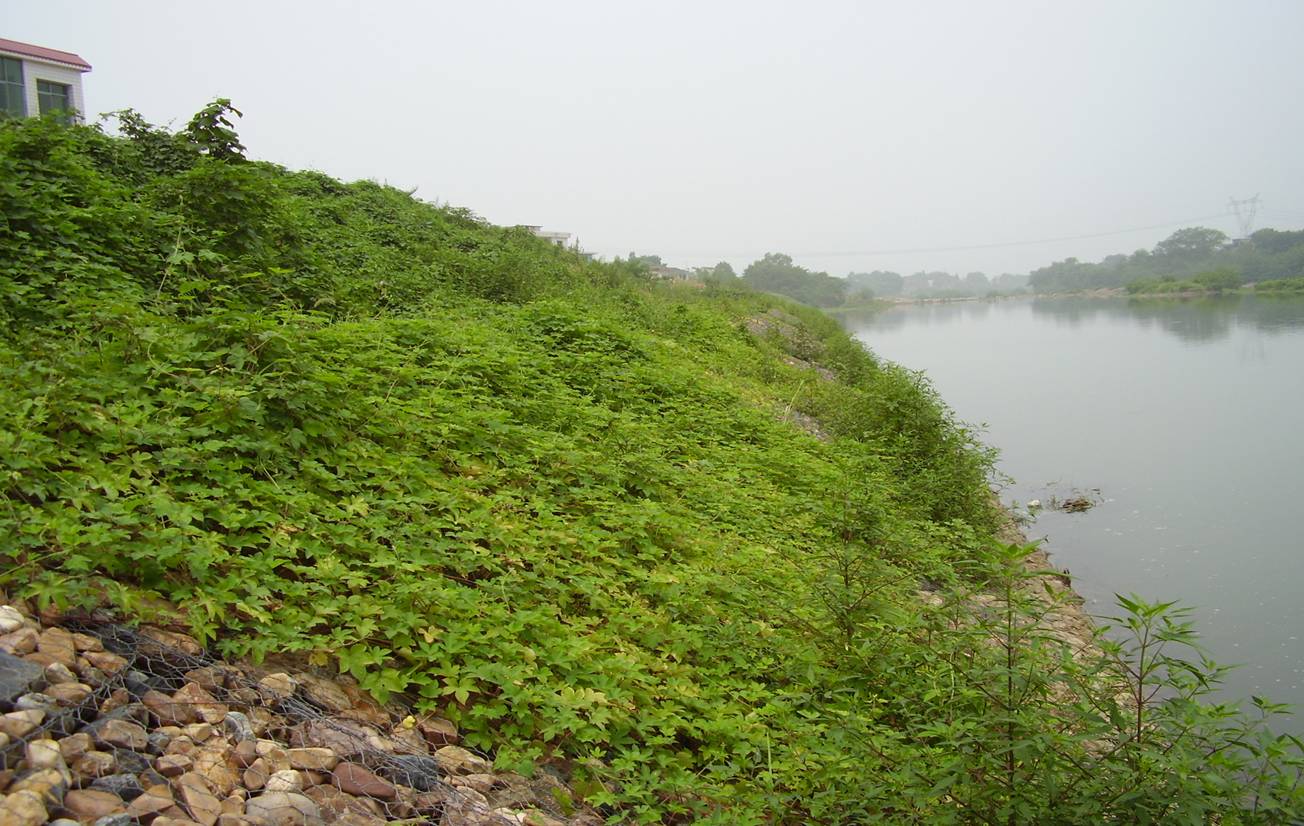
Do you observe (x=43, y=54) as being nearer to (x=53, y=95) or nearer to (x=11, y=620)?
(x=53, y=95)

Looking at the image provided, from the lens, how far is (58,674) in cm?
221

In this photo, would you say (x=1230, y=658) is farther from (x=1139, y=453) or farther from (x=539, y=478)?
(x=1139, y=453)

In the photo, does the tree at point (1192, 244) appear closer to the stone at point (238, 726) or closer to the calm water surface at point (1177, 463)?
the calm water surface at point (1177, 463)

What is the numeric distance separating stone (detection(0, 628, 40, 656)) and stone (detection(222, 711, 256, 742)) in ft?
1.85

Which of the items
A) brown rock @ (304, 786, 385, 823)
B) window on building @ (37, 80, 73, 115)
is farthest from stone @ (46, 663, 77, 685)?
window on building @ (37, 80, 73, 115)

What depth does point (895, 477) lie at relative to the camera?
839 centimetres

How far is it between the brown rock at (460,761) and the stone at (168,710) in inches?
28.9

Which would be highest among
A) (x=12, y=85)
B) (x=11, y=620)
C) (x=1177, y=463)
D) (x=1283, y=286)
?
(x=12, y=85)

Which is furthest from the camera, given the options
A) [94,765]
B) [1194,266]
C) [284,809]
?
[1194,266]

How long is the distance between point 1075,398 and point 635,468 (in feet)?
57.3

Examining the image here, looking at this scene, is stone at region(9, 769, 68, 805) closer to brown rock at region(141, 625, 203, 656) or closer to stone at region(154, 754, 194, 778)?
stone at region(154, 754, 194, 778)

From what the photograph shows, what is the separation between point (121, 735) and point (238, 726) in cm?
29

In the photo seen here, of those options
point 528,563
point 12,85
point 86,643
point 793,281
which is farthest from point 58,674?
point 793,281

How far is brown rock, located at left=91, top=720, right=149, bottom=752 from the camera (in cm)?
211
